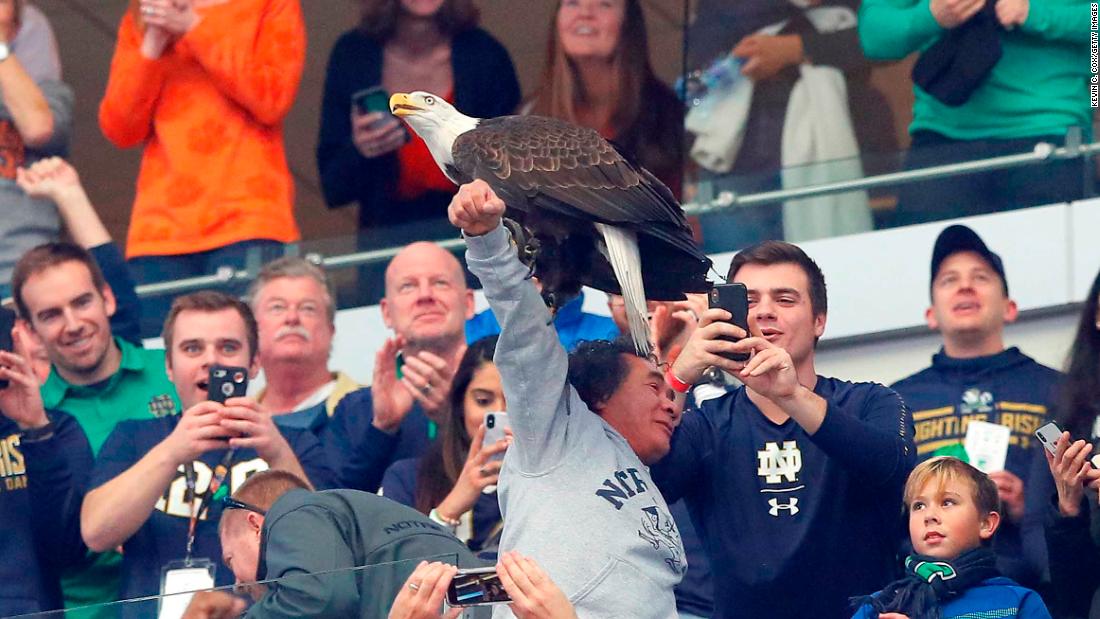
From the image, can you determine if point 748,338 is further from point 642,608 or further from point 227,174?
point 227,174

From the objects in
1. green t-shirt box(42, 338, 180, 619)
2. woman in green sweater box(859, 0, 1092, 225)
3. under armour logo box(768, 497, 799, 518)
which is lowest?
under armour logo box(768, 497, 799, 518)

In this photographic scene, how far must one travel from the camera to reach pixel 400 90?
297 inches

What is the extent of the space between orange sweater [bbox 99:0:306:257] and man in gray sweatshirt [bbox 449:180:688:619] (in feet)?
10.2

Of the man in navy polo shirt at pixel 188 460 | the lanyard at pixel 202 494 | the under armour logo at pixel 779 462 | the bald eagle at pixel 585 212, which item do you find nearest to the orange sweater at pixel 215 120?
the man in navy polo shirt at pixel 188 460

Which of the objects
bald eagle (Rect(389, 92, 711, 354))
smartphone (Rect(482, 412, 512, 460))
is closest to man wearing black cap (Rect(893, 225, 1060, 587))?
smartphone (Rect(482, 412, 512, 460))

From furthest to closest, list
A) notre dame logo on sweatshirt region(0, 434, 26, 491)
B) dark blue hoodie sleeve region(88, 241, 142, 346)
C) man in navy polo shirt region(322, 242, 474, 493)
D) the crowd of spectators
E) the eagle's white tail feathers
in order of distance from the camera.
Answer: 1. dark blue hoodie sleeve region(88, 241, 142, 346)
2. man in navy polo shirt region(322, 242, 474, 493)
3. notre dame logo on sweatshirt region(0, 434, 26, 491)
4. the eagle's white tail feathers
5. the crowd of spectators

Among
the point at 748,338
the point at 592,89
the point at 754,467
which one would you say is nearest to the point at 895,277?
the point at 592,89

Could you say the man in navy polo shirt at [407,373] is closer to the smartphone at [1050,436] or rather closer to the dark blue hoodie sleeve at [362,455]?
the dark blue hoodie sleeve at [362,455]

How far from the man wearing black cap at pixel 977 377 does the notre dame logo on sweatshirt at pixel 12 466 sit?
101 inches

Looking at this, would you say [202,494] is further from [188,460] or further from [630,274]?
[630,274]

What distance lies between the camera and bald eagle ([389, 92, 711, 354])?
14.8 feet

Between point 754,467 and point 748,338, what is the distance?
2.02ft

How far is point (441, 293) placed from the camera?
657 cm

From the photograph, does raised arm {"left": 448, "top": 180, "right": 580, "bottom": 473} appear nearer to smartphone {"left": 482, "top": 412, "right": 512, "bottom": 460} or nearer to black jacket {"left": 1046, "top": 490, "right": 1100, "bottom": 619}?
smartphone {"left": 482, "top": 412, "right": 512, "bottom": 460}
